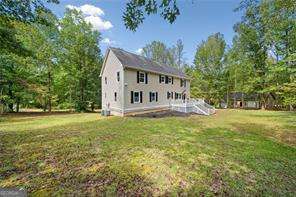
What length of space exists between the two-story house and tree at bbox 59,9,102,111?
5857mm

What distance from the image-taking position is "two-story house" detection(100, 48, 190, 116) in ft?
72.8

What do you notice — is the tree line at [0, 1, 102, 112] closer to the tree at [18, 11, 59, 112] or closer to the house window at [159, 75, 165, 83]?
the tree at [18, 11, 59, 112]

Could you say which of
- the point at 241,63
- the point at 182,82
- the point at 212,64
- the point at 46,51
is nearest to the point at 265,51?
the point at 241,63

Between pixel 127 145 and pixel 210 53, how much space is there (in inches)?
1593

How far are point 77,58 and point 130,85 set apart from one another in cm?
1250

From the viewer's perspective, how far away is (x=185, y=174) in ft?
20.7

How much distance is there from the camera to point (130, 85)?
74.6 feet

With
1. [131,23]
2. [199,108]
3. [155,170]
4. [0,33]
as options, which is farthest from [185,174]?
[199,108]

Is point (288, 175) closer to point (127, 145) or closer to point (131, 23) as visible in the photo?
point (127, 145)

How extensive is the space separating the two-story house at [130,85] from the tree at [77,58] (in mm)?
5857

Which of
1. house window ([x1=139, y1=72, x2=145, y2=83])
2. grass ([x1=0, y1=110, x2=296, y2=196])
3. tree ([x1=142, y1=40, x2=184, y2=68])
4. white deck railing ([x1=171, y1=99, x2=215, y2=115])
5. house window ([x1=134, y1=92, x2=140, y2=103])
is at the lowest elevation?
grass ([x1=0, y1=110, x2=296, y2=196])

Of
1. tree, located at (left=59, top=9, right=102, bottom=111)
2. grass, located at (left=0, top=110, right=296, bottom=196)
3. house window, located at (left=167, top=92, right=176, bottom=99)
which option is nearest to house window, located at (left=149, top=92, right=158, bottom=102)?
house window, located at (left=167, top=92, right=176, bottom=99)

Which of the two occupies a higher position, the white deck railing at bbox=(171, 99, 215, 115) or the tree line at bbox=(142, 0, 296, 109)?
the tree line at bbox=(142, 0, 296, 109)

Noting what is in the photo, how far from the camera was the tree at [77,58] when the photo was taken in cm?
3030
